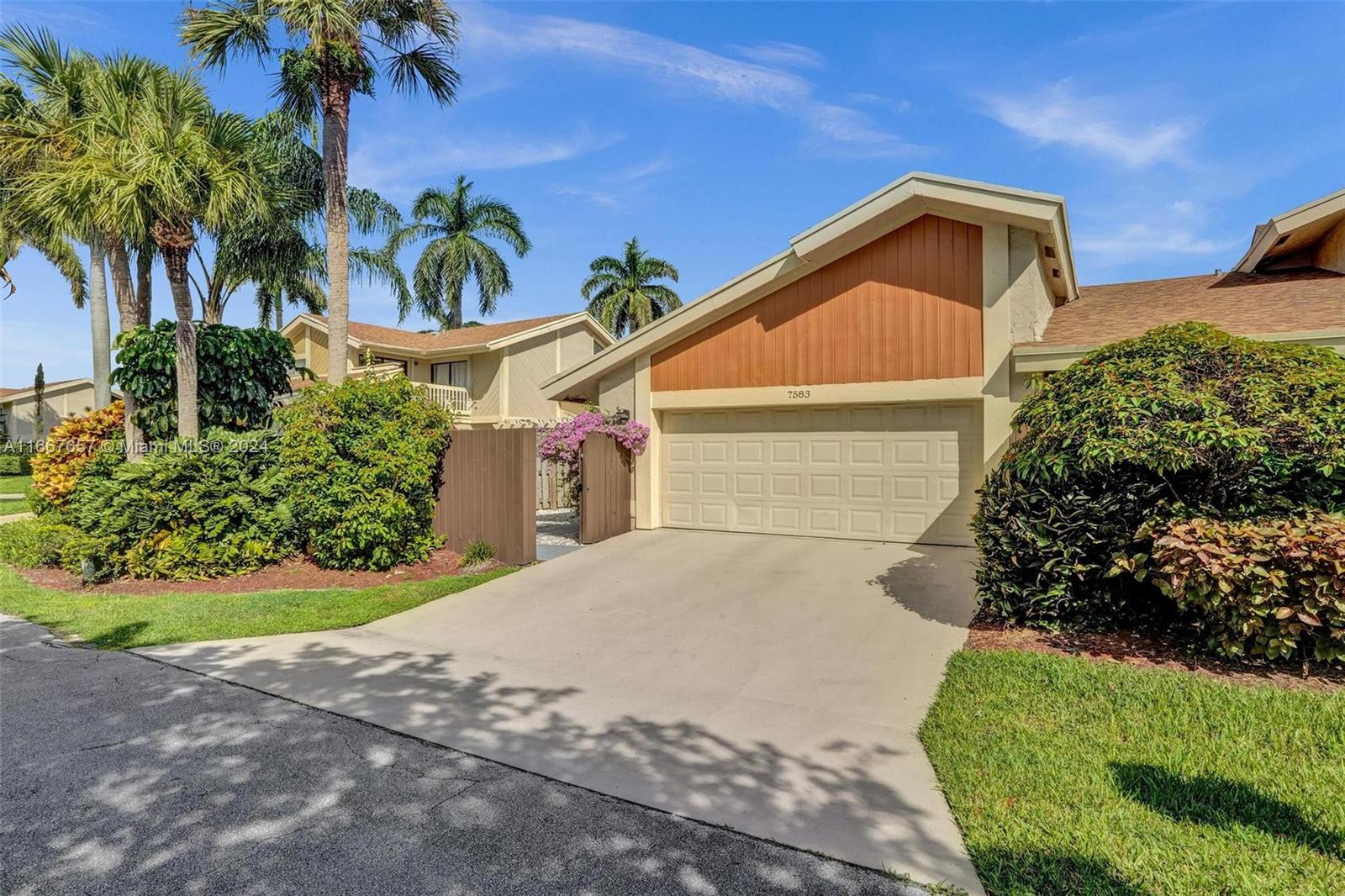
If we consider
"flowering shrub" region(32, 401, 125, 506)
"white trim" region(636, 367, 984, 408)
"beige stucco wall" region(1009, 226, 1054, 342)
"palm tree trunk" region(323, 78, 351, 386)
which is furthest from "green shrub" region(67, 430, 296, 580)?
"beige stucco wall" region(1009, 226, 1054, 342)

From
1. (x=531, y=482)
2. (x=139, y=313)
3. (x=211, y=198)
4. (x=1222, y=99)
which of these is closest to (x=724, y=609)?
(x=531, y=482)

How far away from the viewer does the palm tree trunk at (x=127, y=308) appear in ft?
33.0

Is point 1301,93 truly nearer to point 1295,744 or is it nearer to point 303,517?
point 1295,744

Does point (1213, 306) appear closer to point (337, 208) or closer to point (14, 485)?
point (337, 208)

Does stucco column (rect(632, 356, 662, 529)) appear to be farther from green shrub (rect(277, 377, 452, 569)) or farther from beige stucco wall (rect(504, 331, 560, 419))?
beige stucco wall (rect(504, 331, 560, 419))

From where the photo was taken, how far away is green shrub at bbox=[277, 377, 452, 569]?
8602mm

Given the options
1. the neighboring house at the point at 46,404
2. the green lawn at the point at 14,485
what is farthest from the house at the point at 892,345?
the neighboring house at the point at 46,404

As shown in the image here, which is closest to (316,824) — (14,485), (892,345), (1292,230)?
(892,345)

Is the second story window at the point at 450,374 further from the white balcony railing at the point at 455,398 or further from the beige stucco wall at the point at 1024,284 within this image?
the beige stucco wall at the point at 1024,284

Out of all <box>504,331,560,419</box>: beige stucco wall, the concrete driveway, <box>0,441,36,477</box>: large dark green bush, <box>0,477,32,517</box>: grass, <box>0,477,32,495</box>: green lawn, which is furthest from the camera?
<box>0,441,36,477</box>: large dark green bush

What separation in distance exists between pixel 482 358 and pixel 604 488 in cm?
1546

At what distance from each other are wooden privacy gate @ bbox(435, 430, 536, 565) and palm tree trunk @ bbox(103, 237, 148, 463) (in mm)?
4773

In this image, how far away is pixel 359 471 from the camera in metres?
8.65

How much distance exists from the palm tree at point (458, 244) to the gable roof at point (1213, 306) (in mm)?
23777
